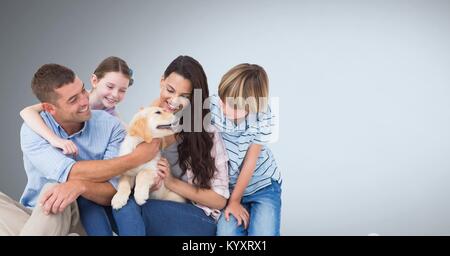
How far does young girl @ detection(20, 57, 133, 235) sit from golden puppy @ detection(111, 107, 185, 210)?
Answer: 9cm

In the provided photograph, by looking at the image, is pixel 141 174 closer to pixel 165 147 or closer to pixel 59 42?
pixel 165 147

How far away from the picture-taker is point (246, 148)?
2232mm

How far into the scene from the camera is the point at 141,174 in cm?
214

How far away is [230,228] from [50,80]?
0.83 m

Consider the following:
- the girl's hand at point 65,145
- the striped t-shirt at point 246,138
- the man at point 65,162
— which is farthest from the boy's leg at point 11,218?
the striped t-shirt at point 246,138

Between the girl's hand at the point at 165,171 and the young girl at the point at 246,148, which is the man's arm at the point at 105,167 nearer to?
the girl's hand at the point at 165,171

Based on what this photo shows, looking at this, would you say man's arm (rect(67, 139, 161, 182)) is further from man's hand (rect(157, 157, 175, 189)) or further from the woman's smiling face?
the woman's smiling face

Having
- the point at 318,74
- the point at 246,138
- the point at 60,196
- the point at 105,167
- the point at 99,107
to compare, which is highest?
the point at 318,74

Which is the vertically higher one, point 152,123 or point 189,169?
point 152,123

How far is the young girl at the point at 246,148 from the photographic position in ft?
7.27

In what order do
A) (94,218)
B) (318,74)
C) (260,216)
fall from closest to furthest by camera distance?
(94,218) < (260,216) < (318,74)

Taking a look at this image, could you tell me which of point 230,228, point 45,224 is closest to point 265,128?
point 230,228

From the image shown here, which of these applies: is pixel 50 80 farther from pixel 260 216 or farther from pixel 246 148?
pixel 260 216
